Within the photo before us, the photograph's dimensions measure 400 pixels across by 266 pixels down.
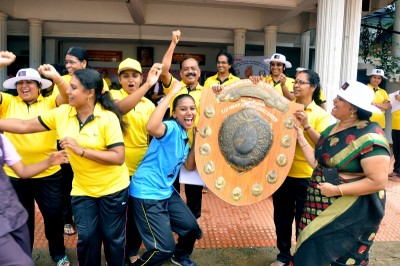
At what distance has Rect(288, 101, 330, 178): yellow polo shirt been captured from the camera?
3.10 meters

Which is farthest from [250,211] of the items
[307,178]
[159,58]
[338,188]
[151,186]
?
[159,58]

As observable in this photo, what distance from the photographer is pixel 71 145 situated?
2381mm

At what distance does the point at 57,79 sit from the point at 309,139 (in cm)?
203

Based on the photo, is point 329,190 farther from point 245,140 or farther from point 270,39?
point 270,39

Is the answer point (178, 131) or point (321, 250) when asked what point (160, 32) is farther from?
point (321, 250)

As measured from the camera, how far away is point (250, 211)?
16.0 ft

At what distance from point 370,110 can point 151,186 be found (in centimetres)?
160

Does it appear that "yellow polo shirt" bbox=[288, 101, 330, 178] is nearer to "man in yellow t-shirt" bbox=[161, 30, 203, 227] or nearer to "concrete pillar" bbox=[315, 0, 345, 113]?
"man in yellow t-shirt" bbox=[161, 30, 203, 227]

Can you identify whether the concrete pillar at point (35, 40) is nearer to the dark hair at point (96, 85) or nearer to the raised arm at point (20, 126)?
the raised arm at point (20, 126)

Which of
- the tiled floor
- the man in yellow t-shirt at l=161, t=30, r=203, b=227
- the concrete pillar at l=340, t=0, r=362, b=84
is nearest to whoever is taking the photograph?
the man in yellow t-shirt at l=161, t=30, r=203, b=227

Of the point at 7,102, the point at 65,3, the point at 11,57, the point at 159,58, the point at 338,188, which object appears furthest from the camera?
the point at 159,58

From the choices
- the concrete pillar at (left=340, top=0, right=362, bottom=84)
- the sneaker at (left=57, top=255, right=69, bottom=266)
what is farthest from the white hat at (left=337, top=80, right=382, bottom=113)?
the concrete pillar at (left=340, top=0, right=362, bottom=84)

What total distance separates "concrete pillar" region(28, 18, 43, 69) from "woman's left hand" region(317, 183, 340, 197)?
1073 cm

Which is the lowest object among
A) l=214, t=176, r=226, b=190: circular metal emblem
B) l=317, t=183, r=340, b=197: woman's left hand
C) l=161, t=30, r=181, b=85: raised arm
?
l=214, t=176, r=226, b=190: circular metal emblem
